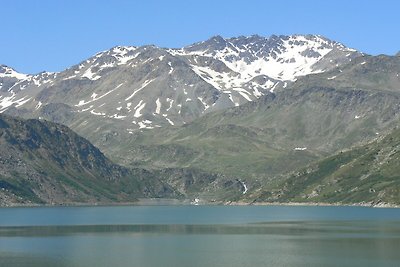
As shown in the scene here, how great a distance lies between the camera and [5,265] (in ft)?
431

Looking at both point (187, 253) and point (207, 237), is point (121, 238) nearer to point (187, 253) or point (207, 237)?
point (207, 237)

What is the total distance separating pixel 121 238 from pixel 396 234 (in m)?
69.5

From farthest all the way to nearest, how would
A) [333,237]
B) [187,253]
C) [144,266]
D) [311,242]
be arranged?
[333,237]
[311,242]
[187,253]
[144,266]

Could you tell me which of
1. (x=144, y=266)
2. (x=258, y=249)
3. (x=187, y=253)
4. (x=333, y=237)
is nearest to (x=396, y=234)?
(x=333, y=237)

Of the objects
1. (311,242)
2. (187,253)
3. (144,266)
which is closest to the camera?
(144,266)

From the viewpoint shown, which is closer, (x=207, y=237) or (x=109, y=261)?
(x=109, y=261)

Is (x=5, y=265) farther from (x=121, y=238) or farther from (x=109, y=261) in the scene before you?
(x=121, y=238)

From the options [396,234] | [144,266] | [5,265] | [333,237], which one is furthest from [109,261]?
[396,234]

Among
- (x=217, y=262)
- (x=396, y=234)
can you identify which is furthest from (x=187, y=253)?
(x=396, y=234)

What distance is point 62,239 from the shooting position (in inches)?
7382

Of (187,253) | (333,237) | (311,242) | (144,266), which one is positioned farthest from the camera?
(333,237)

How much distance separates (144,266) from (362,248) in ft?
167

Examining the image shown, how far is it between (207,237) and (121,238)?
22.5m

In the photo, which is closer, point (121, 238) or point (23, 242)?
point (23, 242)
